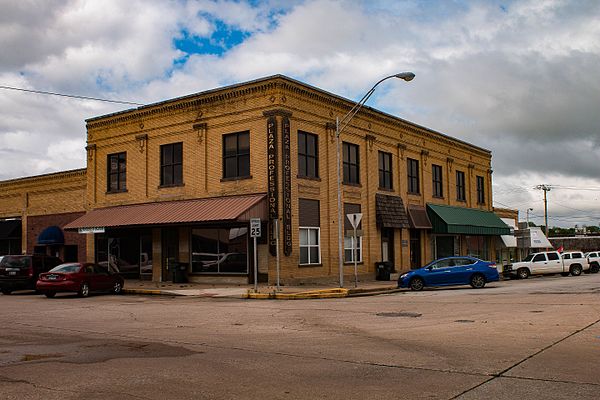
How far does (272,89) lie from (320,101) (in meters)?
3.16

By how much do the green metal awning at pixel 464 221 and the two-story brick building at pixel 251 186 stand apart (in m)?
0.16

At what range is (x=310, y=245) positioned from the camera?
28188mm

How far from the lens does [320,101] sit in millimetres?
29344

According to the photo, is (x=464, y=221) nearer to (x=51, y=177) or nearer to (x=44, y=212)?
(x=51, y=177)

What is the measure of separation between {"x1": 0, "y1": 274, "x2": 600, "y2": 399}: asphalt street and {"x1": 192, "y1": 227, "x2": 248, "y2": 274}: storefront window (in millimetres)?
9581

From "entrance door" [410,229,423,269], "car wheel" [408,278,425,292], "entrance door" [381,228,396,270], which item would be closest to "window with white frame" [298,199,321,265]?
"car wheel" [408,278,425,292]

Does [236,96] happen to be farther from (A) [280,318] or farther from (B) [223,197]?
(A) [280,318]

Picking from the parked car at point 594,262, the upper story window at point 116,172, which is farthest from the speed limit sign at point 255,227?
the parked car at point 594,262

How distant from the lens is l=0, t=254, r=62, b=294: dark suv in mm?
25750

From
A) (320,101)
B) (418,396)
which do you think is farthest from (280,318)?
(320,101)

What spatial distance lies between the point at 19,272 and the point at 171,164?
881cm

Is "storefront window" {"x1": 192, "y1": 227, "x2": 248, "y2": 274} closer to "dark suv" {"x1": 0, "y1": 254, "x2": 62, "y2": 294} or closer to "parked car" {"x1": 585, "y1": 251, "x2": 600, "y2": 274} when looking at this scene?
"dark suv" {"x1": 0, "y1": 254, "x2": 62, "y2": 294}

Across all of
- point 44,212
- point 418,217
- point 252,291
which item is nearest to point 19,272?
point 252,291

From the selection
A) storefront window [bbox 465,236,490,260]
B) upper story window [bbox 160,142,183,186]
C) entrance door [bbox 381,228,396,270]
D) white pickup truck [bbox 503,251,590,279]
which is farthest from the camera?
storefront window [bbox 465,236,490,260]
